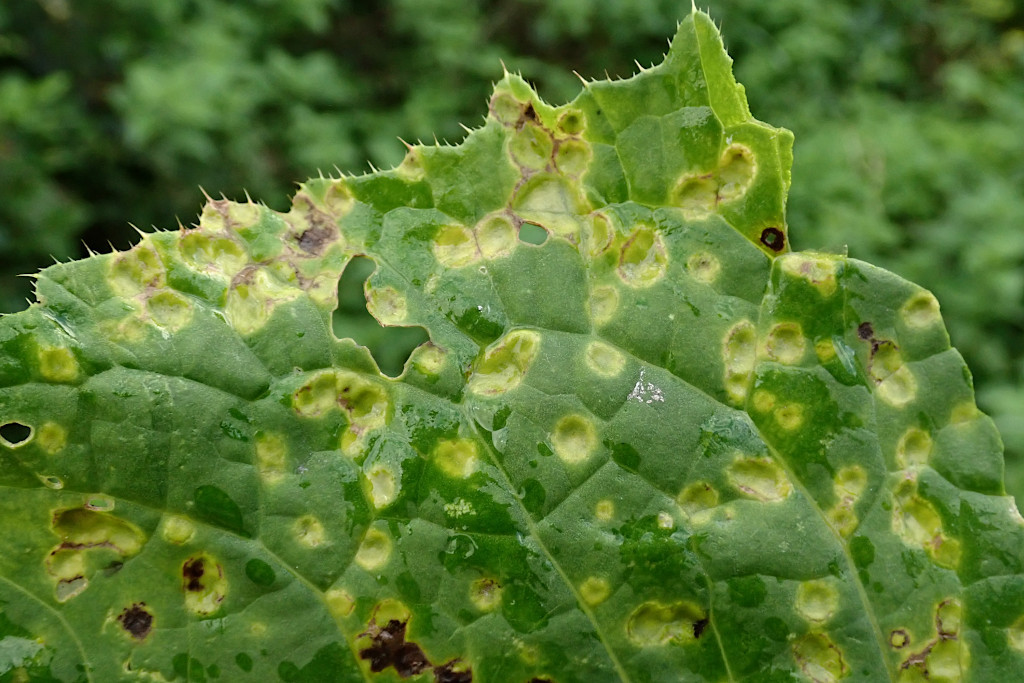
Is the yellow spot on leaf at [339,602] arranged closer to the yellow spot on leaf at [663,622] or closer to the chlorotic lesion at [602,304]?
the yellow spot on leaf at [663,622]

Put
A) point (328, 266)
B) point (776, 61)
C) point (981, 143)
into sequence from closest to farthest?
point (328, 266), point (981, 143), point (776, 61)

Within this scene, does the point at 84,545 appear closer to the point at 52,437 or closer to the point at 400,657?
the point at 52,437

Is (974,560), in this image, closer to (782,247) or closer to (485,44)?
(782,247)

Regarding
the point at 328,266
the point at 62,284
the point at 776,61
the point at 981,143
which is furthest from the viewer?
the point at 776,61

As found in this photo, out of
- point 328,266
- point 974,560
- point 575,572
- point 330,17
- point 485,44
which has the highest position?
point 328,266

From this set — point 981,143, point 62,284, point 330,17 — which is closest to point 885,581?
point 62,284

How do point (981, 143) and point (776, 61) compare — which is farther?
point (776, 61)

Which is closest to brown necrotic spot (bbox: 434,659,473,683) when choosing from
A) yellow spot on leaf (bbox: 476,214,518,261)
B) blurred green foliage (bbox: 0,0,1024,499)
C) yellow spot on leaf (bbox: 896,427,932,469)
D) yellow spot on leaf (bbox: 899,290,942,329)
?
yellow spot on leaf (bbox: 476,214,518,261)

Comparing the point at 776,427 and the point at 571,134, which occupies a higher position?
the point at 571,134
